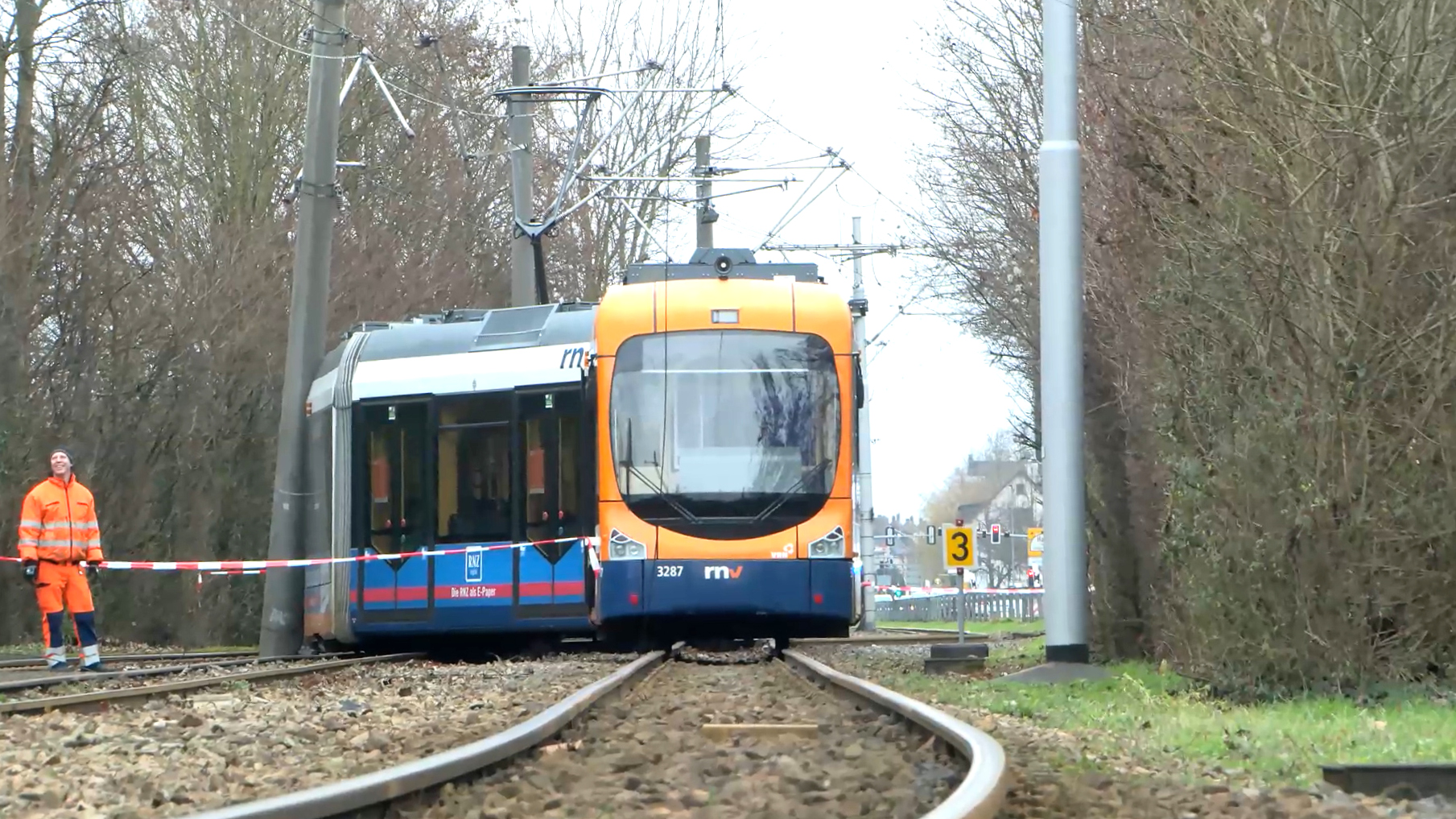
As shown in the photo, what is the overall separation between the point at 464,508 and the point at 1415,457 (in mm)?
9689

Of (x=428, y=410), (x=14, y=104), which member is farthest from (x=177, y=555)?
(x=428, y=410)

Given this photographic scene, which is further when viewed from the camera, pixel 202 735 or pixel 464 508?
pixel 464 508

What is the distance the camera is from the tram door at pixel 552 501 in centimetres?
1817

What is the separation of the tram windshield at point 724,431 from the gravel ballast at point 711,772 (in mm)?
6100

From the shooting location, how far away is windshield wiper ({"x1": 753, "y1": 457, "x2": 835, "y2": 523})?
17328 millimetres

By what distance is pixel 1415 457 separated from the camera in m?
11.5

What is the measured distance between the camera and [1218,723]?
10078mm

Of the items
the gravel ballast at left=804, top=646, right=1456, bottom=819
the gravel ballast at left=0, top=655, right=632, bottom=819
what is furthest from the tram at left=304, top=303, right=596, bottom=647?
the gravel ballast at left=804, top=646, right=1456, bottom=819

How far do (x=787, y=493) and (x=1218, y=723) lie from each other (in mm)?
7582

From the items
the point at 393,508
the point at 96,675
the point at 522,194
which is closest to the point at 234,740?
the point at 96,675

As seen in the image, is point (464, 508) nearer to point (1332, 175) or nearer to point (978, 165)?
point (1332, 175)

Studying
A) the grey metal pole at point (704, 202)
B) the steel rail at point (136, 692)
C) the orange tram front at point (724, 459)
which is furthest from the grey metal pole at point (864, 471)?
the steel rail at point (136, 692)

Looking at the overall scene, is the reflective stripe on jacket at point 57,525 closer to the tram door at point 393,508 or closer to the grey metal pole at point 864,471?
the tram door at point 393,508

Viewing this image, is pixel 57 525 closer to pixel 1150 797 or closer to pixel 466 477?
pixel 466 477
